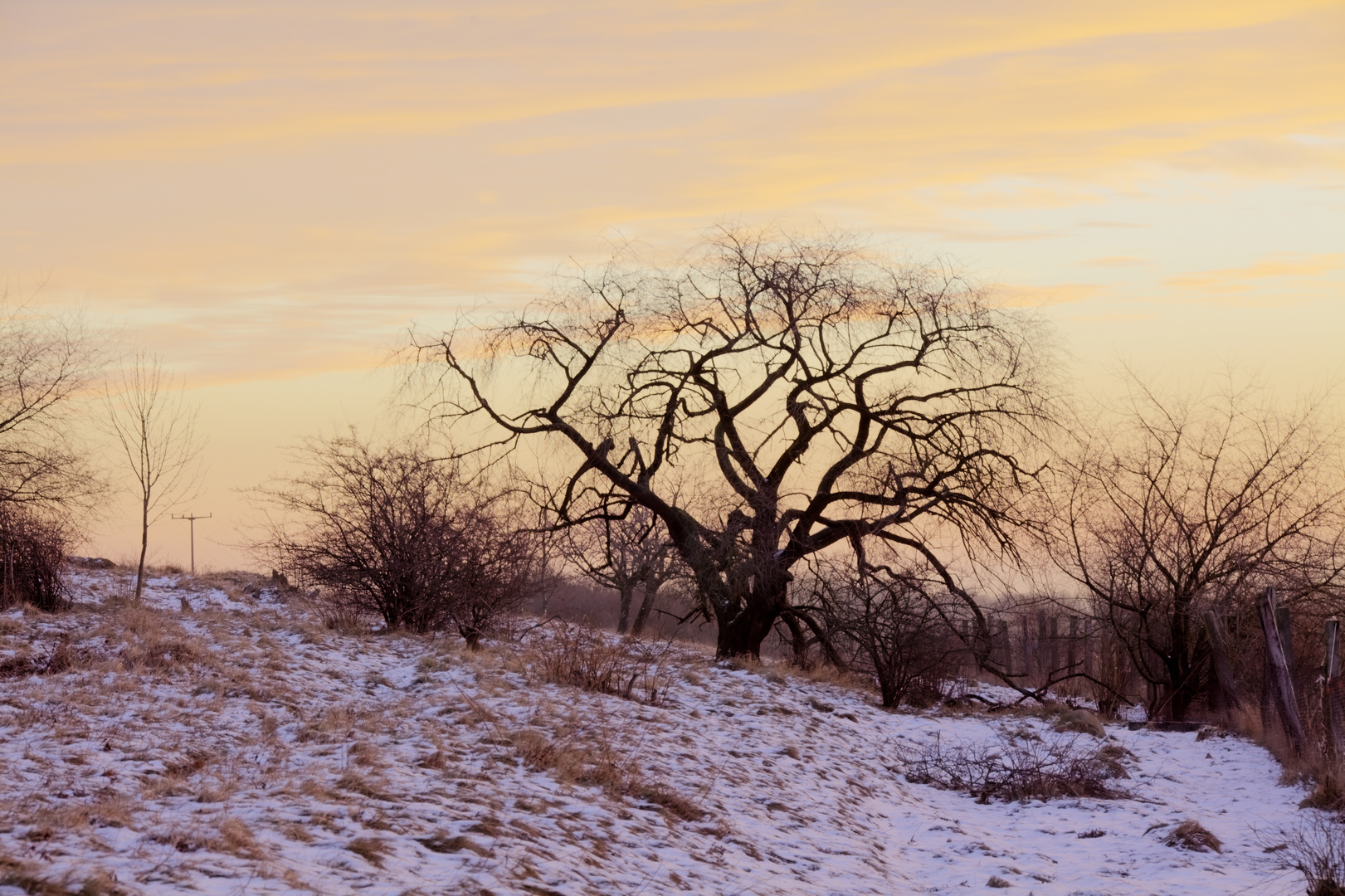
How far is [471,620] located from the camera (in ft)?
48.9

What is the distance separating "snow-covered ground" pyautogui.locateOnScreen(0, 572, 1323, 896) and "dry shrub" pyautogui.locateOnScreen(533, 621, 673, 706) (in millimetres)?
279

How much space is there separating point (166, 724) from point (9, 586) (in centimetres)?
845

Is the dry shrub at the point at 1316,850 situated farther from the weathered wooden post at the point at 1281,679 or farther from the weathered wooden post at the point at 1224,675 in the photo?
the weathered wooden post at the point at 1224,675

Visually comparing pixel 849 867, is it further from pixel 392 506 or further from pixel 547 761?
pixel 392 506

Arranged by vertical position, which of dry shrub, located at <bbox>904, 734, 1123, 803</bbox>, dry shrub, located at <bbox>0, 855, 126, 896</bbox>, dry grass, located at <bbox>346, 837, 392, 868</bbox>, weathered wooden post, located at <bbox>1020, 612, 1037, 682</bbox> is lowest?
weathered wooden post, located at <bbox>1020, 612, 1037, 682</bbox>

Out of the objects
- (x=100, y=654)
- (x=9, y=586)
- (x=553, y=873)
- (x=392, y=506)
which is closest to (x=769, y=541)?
(x=392, y=506)

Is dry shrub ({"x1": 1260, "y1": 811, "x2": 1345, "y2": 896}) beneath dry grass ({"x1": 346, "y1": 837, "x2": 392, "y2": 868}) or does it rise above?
beneath

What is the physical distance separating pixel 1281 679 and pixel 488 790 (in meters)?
9.28

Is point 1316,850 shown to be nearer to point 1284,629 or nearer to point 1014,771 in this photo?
point 1014,771

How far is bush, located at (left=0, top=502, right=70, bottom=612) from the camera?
14.6 m

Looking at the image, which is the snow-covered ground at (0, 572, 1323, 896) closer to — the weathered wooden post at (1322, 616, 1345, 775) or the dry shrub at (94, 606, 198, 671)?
the dry shrub at (94, 606, 198, 671)

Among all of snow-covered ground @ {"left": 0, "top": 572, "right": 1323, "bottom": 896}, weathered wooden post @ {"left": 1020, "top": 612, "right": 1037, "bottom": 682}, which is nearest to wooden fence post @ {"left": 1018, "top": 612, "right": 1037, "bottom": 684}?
weathered wooden post @ {"left": 1020, "top": 612, "right": 1037, "bottom": 682}

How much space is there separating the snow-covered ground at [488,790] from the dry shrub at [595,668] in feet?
0.91

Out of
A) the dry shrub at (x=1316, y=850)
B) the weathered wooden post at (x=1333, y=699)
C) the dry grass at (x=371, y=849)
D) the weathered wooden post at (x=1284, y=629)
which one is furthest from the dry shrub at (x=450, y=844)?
the weathered wooden post at (x=1284, y=629)
